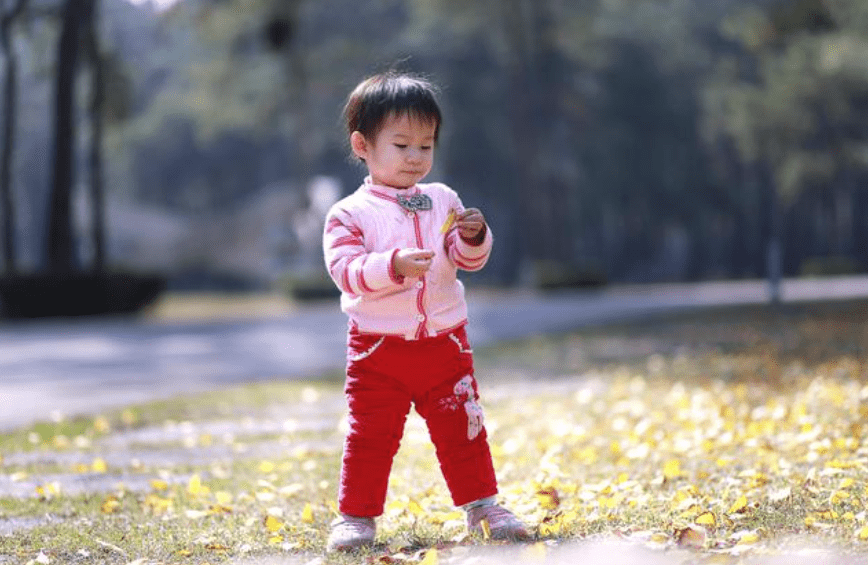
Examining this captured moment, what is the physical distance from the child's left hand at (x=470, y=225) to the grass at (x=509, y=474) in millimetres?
998

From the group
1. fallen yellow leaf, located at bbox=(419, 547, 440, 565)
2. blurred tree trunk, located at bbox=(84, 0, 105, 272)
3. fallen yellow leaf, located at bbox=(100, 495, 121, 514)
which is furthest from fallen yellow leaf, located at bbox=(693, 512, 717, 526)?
blurred tree trunk, located at bbox=(84, 0, 105, 272)

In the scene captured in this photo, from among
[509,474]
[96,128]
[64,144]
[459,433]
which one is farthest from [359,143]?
[96,128]

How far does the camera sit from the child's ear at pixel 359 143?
458 centimetres

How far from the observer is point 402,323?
4.44m

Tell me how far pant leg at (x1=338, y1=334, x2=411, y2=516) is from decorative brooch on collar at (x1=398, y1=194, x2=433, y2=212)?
0.51 m

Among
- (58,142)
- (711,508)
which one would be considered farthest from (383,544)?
(58,142)

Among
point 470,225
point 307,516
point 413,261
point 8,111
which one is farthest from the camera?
point 8,111

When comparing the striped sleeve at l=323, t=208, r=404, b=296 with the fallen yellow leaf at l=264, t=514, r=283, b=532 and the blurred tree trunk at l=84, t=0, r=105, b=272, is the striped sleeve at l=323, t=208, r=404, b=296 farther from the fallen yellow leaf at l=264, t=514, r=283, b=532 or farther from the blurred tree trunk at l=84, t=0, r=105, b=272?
the blurred tree trunk at l=84, t=0, r=105, b=272

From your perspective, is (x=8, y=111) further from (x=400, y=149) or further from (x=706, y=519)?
(x=706, y=519)

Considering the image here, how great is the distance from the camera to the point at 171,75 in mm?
72750

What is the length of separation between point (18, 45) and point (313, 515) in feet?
109

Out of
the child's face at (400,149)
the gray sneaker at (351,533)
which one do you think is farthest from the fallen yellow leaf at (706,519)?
the child's face at (400,149)

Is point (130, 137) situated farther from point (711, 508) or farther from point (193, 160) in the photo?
point (711, 508)

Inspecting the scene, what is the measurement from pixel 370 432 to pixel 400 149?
972mm
